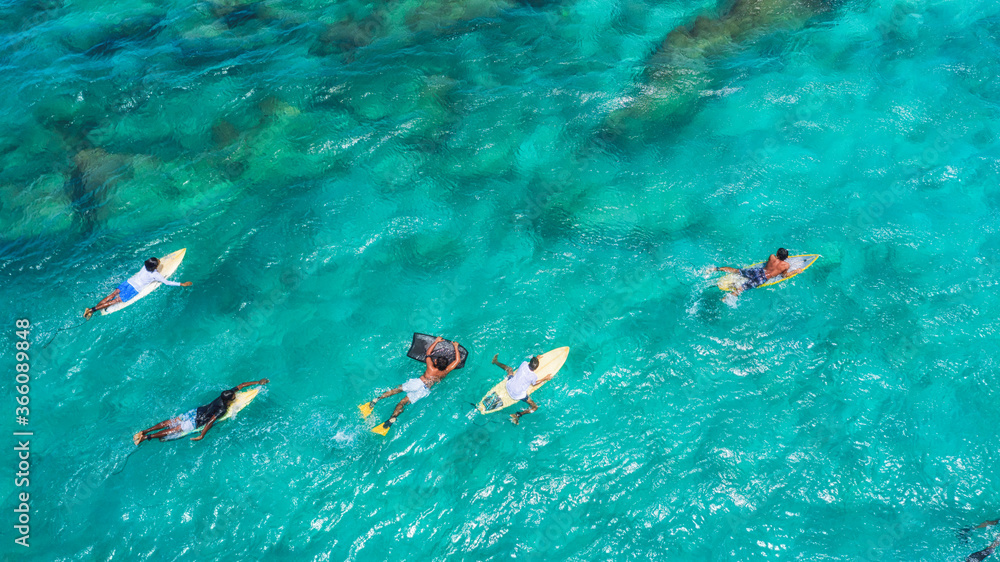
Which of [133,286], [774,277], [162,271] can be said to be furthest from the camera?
[162,271]

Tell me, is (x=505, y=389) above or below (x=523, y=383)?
below

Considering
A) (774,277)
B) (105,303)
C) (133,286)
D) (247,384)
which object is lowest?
(247,384)

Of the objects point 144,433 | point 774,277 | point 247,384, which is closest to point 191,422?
point 144,433

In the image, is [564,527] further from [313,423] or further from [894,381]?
[894,381]

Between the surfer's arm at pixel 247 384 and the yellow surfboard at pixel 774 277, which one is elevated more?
the yellow surfboard at pixel 774 277

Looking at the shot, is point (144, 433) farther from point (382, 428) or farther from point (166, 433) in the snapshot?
point (382, 428)

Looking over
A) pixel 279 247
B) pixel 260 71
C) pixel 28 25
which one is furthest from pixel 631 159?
pixel 28 25

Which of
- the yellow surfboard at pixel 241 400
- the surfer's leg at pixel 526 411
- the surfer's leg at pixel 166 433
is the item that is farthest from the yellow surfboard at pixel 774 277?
the surfer's leg at pixel 166 433

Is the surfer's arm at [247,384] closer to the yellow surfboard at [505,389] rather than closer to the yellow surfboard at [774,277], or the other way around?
the yellow surfboard at [505,389]
